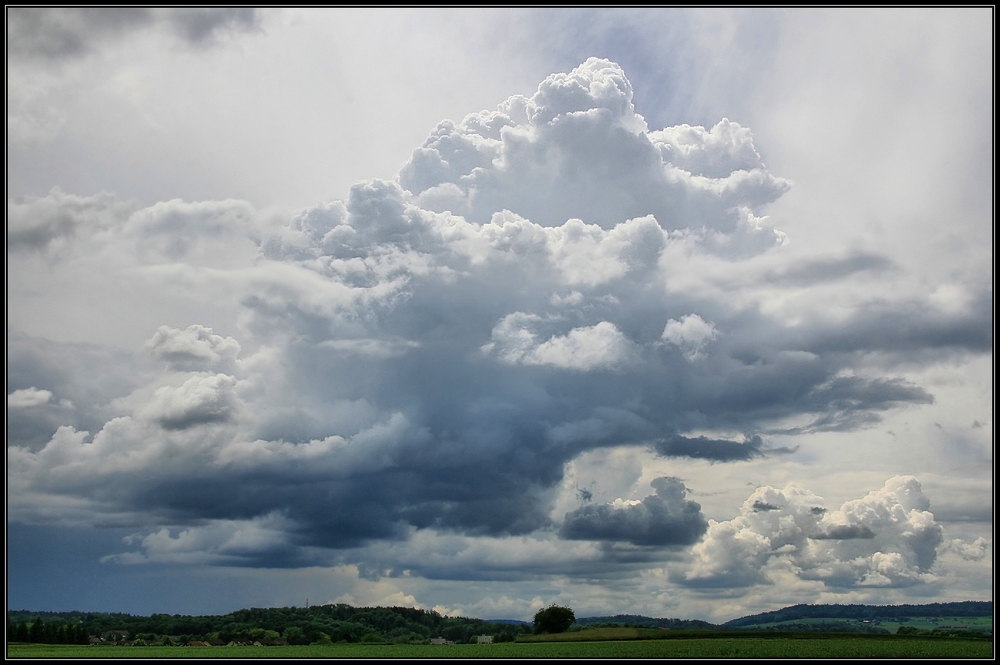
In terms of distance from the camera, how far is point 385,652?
12150 centimetres

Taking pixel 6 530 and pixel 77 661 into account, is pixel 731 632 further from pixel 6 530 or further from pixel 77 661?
pixel 6 530

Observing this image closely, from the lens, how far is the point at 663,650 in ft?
392

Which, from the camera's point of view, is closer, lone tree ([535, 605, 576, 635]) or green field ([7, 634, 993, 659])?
green field ([7, 634, 993, 659])

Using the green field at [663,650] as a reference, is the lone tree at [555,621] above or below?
below

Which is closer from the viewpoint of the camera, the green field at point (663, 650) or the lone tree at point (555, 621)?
the green field at point (663, 650)

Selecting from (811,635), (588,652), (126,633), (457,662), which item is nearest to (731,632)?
(811,635)

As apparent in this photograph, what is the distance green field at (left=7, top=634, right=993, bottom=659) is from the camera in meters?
110

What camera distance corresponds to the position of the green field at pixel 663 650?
11044 centimetres

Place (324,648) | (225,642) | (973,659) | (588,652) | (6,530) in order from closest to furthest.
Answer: (6,530), (973,659), (588,652), (324,648), (225,642)

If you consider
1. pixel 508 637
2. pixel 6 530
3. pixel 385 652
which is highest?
pixel 6 530

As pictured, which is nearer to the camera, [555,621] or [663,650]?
[663,650]

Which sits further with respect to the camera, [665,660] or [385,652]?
[385,652]

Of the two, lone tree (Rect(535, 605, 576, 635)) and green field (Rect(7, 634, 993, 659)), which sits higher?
green field (Rect(7, 634, 993, 659))

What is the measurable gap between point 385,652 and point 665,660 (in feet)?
136
